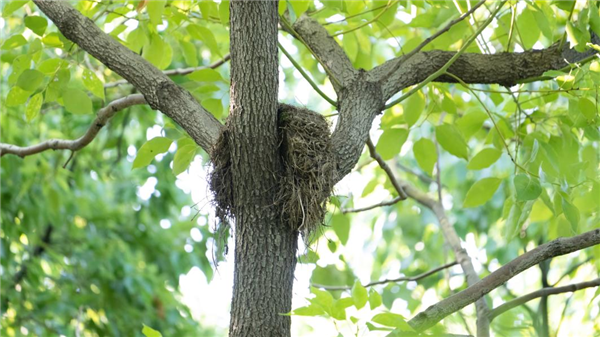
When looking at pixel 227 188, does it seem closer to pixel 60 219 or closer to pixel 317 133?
pixel 317 133

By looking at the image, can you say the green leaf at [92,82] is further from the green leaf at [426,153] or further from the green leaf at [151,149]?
the green leaf at [426,153]

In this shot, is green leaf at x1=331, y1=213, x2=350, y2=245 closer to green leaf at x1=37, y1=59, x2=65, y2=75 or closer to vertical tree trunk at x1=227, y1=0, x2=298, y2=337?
vertical tree trunk at x1=227, y1=0, x2=298, y2=337

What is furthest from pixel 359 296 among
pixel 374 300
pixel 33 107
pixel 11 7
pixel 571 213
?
pixel 11 7

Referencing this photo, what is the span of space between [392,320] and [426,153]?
1182 mm

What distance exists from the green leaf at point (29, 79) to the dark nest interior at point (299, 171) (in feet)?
2.27

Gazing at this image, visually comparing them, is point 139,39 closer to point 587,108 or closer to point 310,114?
point 310,114

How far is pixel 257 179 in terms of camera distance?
172 centimetres

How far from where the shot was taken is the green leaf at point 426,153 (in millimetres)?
2436

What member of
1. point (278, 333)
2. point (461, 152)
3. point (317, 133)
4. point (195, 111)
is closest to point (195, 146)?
point (195, 111)

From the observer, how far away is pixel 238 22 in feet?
5.55

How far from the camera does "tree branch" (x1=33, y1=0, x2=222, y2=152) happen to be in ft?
6.05

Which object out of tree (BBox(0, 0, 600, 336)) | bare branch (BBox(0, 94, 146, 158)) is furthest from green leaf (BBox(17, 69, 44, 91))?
bare branch (BBox(0, 94, 146, 158))

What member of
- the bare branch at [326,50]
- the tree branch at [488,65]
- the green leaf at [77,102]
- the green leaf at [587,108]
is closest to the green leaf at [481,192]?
the tree branch at [488,65]

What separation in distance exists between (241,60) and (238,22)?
0.09 metres
